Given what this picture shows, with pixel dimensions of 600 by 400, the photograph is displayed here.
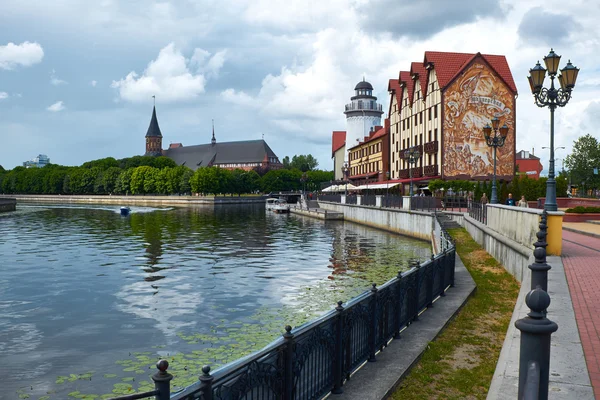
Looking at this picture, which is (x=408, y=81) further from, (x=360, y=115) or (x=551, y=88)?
(x=551, y=88)

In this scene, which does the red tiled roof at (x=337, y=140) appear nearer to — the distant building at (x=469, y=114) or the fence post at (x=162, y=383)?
the distant building at (x=469, y=114)

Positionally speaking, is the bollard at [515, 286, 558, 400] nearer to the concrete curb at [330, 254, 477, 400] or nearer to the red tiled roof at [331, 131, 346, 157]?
the concrete curb at [330, 254, 477, 400]

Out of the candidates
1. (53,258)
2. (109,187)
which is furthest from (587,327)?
(109,187)

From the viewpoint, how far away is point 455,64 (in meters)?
56.6

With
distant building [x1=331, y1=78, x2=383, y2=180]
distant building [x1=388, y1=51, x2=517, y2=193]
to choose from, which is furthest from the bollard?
distant building [x1=331, y1=78, x2=383, y2=180]

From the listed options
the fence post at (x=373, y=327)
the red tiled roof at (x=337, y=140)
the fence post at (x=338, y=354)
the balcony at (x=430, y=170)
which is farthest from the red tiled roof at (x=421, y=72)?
the fence post at (x=338, y=354)

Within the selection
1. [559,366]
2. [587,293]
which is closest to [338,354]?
[559,366]

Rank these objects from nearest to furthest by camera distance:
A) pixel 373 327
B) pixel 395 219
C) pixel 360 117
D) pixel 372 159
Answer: pixel 373 327, pixel 395 219, pixel 372 159, pixel 360 117

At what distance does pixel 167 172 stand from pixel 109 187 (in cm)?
2334

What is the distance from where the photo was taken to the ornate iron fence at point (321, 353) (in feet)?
16.6

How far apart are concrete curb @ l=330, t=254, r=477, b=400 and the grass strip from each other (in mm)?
123

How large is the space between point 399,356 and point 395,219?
36.2 m

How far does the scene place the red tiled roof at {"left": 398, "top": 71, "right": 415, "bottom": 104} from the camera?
6475cm

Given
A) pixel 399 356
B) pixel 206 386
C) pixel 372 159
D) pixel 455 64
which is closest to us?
pixel 206 386
